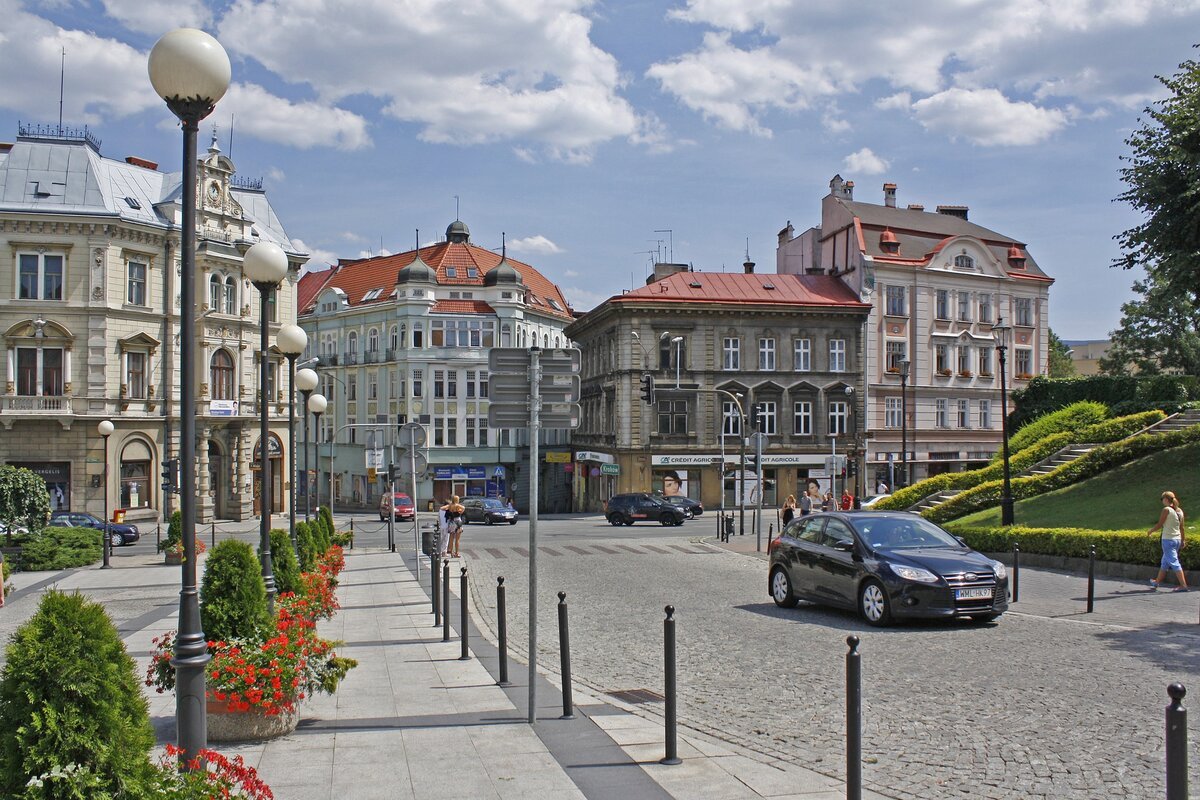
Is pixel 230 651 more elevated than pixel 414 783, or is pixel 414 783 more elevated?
pixel 230 651

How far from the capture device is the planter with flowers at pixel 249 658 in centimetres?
780

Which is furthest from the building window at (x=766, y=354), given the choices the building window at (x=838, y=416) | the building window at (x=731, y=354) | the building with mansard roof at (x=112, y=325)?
the building with mansard roof at (x=112, y=325)

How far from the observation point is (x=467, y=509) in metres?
46.8

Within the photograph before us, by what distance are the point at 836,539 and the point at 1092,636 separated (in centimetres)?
346

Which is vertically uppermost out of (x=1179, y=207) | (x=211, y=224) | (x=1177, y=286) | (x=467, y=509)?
(x=211, y=224)

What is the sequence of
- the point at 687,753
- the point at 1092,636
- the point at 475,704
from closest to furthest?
the point at 687,753 → the point at 475,704 → the point at 1092,636

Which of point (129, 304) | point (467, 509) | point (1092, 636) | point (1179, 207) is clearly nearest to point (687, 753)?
point (1092, 636)

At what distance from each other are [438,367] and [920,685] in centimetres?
5562

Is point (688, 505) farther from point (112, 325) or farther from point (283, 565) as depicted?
point (283, 565)

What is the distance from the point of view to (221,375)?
160 feet

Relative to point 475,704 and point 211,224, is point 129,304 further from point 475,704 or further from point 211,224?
point 475,704

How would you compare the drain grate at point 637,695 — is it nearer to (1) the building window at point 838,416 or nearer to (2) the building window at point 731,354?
(2) the building window at point 731,354

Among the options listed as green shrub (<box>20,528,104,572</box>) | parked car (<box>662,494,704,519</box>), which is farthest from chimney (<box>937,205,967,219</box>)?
green shrub (<box>20,528,104,572</box>)

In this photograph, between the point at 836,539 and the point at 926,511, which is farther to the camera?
the point at 926,511
